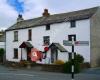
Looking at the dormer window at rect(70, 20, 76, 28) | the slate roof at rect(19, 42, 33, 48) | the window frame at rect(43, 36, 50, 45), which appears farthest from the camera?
the slate roof at rect(19, 42, 33, 48)

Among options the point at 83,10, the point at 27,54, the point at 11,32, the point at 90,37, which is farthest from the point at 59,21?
the point at 11,32

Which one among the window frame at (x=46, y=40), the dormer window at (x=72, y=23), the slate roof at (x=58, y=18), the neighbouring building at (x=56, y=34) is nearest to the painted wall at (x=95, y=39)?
the neighbouring building at (x=56, y=34)

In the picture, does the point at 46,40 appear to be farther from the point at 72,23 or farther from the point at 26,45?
the point at 72,23

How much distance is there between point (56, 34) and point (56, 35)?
0.16m

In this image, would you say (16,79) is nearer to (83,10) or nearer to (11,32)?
(83,10)

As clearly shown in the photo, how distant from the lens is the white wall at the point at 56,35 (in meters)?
40.5

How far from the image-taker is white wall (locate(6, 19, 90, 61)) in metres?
40.5

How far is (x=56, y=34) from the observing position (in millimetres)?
45531

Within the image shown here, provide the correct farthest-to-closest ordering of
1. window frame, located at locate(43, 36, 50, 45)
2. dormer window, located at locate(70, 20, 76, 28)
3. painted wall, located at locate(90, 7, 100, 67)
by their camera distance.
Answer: window frame, located at locate(43, 36, 50, 45), dormer window, located at locate(70, 20, 76, 28), painted wall, located at locate(90, 7, 100, 67)

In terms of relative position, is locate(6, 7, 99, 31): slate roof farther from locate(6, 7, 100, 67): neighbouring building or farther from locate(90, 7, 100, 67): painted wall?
locate(90, 7, 100, 67): painted wall

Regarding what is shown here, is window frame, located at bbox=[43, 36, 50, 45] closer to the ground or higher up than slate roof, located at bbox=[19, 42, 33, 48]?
higher up

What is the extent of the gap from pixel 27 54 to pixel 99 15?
50.8ft

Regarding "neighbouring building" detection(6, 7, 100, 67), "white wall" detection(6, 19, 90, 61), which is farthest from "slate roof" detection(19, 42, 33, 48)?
"white wall" detection(6, 19, 90, 61)

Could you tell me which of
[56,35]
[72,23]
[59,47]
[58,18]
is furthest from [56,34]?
[72,23]
